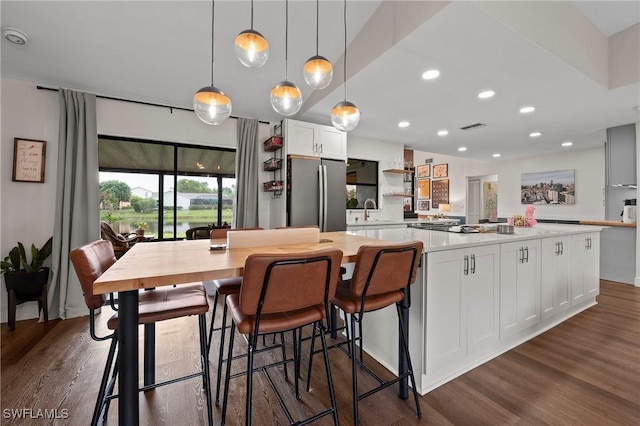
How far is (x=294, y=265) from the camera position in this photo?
1.15m

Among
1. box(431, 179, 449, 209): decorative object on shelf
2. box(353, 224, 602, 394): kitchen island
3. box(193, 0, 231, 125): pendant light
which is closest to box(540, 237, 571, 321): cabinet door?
box(353, 224, 602, 394): kitchen island

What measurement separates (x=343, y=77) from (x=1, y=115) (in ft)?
12.0

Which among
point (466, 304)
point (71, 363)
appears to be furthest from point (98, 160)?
point (466, 304)

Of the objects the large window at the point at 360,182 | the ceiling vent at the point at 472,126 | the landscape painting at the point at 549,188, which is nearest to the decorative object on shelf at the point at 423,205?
the landscape painting at the point at 549,188

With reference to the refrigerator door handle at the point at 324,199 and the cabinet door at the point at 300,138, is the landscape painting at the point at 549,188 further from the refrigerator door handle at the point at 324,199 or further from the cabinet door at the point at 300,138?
the cabinet door at the point at 300,138

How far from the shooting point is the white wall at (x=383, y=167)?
5.14 m

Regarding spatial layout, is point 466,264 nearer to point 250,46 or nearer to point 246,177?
point 250,46

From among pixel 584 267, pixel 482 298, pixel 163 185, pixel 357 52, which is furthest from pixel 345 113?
pixel 584 267

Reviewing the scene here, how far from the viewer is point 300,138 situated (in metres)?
3.94

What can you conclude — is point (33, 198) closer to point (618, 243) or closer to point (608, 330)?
point (608, 330)

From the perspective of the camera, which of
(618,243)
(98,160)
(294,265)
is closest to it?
(294,265)

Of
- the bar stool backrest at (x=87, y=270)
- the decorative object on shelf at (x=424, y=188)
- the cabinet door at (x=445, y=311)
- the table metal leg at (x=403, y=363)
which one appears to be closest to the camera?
the bar stool backrest at (x=87, y=270)

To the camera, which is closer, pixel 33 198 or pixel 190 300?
pixel 190 300

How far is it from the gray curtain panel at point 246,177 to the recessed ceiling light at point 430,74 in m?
2.42
